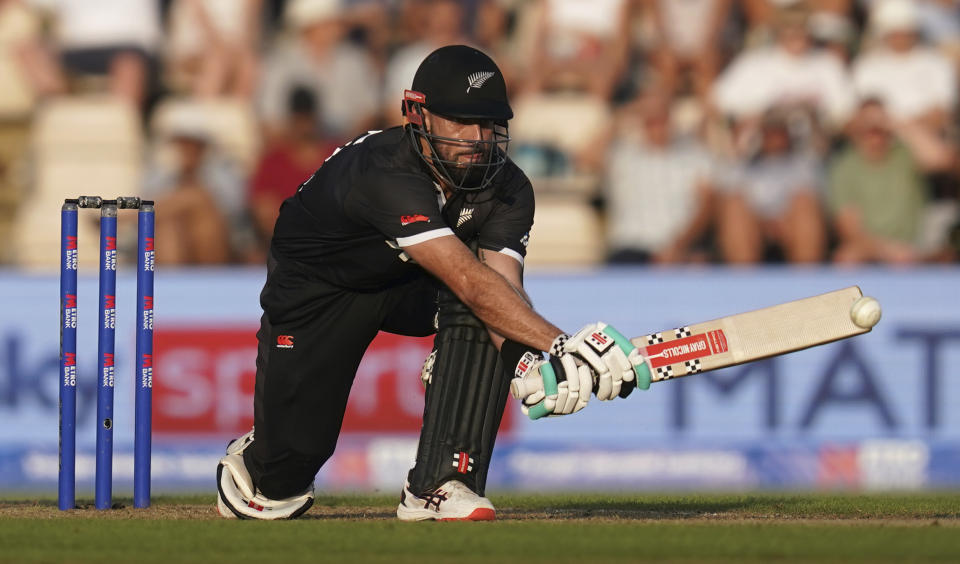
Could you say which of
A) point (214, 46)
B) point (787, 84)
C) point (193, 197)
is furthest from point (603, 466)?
point (214, 46)

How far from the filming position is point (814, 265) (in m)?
9.17

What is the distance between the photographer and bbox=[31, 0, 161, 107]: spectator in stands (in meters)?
10.2

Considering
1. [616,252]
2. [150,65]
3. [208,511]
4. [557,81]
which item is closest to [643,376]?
[208,511]

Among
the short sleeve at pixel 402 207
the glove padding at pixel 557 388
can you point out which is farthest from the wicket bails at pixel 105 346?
the glove padding at pixel 557 388

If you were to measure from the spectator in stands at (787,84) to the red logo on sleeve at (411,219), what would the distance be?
A: 5.43 metres

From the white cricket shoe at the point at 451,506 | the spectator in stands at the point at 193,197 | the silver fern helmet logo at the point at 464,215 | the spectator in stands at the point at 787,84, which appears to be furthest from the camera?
the spectator in stands at the point at 787,84

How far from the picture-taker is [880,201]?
30.7 ft

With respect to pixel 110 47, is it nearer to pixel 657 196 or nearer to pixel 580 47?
pixel 580 47

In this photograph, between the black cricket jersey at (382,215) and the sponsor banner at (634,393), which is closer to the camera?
the black cricket jersey at (382,215)

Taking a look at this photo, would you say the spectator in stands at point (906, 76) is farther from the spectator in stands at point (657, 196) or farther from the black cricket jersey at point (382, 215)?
the black cricket jersey at point (382, 215)

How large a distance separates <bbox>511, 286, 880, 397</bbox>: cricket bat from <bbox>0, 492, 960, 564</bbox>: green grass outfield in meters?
0.47

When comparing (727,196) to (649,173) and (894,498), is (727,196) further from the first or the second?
(894,498)

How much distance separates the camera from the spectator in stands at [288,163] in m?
9.55

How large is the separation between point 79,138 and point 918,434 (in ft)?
18.2
